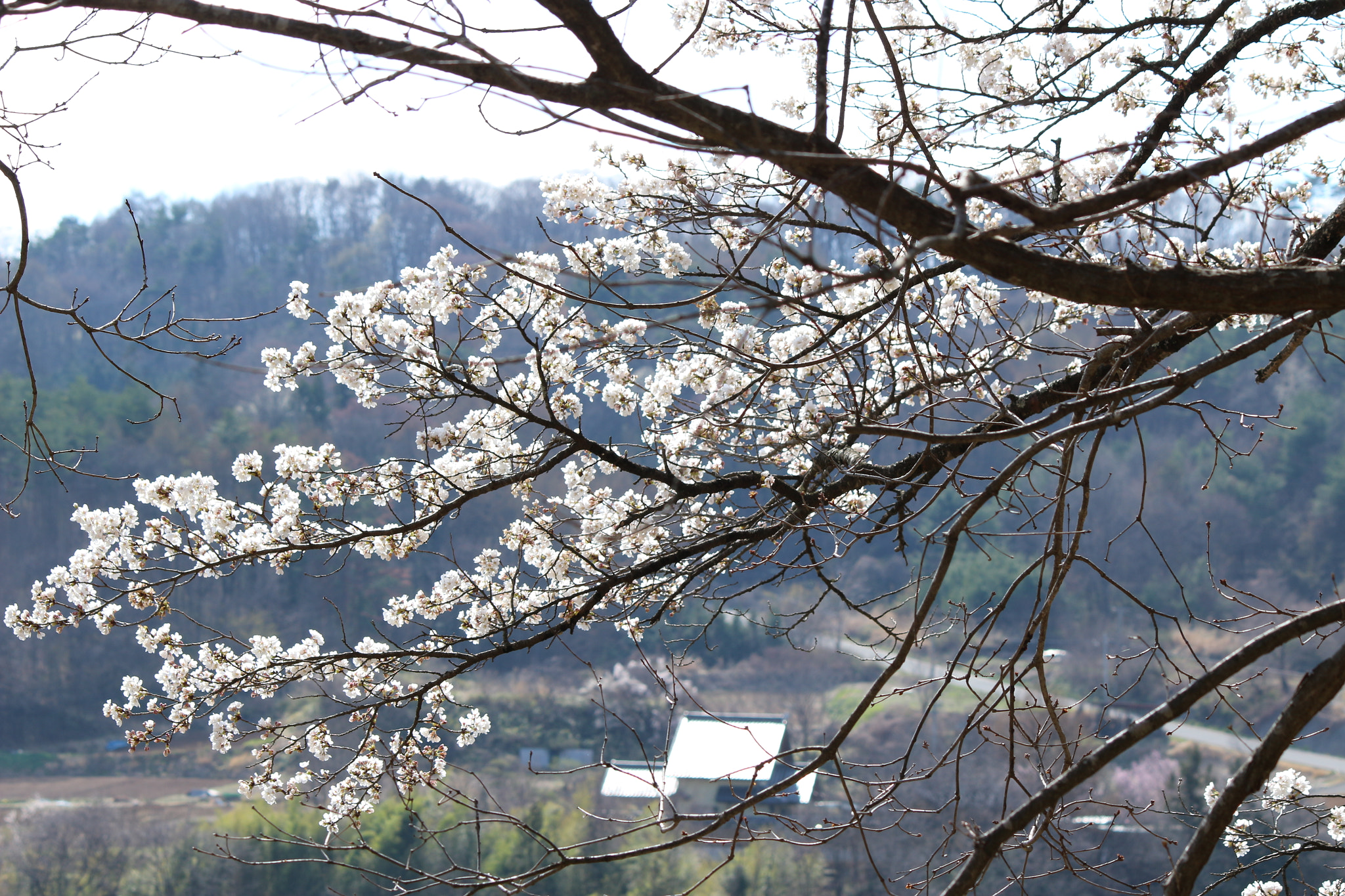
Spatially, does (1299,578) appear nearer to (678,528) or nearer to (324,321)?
(678,528)

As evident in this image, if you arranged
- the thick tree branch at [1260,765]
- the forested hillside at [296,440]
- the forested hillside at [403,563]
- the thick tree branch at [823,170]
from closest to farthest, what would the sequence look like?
the thick tree branch at [823,170]
the thick tree branch at [1260,765]
the forested hillside at [403,563]
the forested hillside at [296,440]

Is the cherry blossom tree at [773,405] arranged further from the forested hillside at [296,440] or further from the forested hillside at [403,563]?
the forested hillside at [296,440]

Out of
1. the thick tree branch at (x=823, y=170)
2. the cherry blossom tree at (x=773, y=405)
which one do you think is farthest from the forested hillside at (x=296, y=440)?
the thick tree branch at (x=823, y=170)

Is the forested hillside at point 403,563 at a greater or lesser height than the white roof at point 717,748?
greater

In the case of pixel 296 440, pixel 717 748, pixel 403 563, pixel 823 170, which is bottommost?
pixel 717 748

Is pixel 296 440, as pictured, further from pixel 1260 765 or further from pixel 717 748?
pixel 1260 765

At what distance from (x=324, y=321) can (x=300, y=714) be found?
13.1m

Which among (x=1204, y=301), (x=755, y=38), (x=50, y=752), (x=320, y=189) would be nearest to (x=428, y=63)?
(x=1204, y=301)

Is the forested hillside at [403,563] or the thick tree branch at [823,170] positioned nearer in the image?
the thick tree branch at [823,170]

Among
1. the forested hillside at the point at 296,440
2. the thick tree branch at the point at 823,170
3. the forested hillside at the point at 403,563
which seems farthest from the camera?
the forested hillside at the point at 296,440

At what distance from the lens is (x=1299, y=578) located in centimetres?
1953

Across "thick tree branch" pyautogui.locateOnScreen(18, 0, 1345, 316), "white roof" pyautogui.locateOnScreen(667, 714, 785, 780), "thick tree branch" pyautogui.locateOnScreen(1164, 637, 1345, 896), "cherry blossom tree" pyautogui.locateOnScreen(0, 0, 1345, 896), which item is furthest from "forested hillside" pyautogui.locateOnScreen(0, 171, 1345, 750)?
"thick tree branch" pyautogui.locateOnScreen(1164, 637, 1345, 896)

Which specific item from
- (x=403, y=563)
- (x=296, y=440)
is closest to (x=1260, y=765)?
(x=403, y=563)

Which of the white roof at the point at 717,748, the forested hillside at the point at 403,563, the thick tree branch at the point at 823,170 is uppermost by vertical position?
the forested hillside at the point at 403,563
